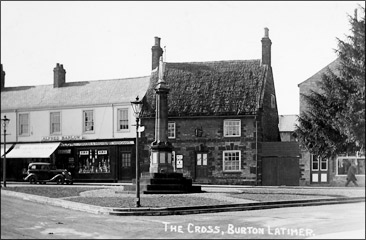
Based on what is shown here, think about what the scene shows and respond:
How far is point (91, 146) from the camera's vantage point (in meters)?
34.6

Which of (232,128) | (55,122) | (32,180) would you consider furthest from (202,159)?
(32,180)

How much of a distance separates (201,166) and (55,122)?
855 cm

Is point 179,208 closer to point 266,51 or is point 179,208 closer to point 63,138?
point 266,51

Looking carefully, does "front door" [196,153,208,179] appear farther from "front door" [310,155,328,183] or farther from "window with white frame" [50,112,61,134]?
"window with white frame" [50,112,61,134]

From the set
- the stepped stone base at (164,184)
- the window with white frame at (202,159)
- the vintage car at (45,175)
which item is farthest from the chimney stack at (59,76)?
the stepped stone base at (164,184)

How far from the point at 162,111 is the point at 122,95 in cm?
1082

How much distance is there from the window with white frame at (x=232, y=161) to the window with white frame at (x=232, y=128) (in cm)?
89

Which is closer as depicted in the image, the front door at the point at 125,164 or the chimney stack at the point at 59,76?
the front door at the point at 125,164

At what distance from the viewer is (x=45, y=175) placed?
3084 centimetres

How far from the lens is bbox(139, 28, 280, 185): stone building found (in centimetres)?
3172

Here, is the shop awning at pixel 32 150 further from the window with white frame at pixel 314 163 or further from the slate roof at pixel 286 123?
the slate roof at pixel 286 123

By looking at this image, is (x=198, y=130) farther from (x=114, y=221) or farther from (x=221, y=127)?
(x=114, y=221)

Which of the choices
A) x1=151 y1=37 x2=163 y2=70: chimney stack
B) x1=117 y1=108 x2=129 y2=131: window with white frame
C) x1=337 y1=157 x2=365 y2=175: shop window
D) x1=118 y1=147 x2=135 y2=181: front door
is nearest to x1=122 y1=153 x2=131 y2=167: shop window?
x1=118 y1=147 x2=135 y2=181: front door

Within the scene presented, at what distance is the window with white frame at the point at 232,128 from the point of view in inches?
1258
